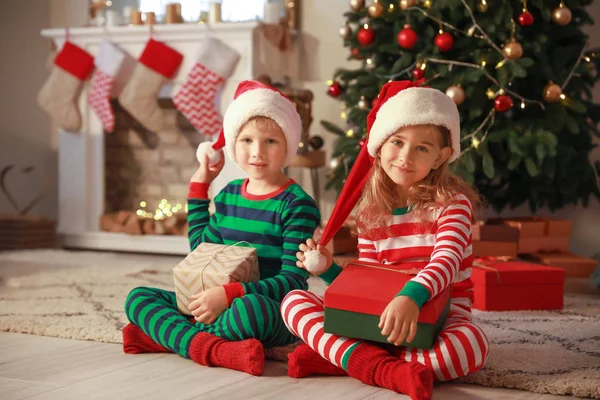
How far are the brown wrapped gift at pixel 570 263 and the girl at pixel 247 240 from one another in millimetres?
1525

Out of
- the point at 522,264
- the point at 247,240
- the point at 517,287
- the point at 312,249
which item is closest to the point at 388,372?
the point at 312,249

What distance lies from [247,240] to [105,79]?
219 centimetres

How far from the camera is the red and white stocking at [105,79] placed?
12.8 ft

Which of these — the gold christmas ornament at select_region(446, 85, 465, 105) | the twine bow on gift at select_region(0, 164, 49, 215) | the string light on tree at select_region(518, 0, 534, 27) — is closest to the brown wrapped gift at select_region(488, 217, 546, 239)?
the gold christmas ornament at select_region(446, 85, 465, 105)

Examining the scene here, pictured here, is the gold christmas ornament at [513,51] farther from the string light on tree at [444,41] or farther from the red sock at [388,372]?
the red sock at [388,372]

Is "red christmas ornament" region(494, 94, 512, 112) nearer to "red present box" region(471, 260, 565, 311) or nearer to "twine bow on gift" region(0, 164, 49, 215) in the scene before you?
"red present box" region(471, 260, 565, 311)

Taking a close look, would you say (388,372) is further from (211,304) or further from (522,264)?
(522,264)

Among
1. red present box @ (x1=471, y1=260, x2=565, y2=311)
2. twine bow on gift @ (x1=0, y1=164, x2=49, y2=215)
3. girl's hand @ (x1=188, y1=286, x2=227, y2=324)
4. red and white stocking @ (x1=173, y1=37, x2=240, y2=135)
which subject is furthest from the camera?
twine bow on gift @ (x1=0, y1=164, x2=49, y2=215)

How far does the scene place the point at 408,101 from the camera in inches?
69.2

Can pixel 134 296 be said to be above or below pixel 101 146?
below

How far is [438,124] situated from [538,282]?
39.9 inches

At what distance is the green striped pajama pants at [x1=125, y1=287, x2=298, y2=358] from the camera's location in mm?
1816

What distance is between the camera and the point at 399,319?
1547 millimetres

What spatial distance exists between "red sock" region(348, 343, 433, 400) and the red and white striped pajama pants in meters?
0.04
